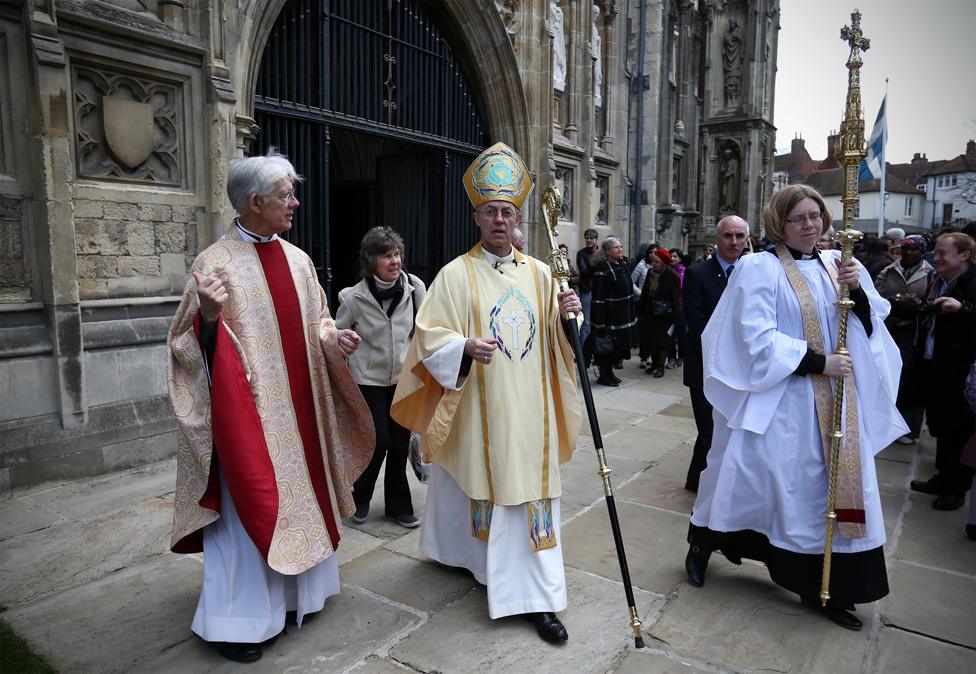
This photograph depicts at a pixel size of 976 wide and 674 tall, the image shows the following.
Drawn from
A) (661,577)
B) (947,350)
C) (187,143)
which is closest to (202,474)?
(661,577)

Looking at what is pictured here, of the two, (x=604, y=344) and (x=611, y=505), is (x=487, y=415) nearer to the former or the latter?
(x=611, y=505)

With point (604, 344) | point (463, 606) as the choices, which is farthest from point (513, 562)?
point (604, 344)

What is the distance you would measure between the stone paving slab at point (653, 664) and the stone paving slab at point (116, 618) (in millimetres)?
1810

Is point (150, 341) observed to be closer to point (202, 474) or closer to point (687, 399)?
point (202, 474)

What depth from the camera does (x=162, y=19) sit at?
4.96 meters

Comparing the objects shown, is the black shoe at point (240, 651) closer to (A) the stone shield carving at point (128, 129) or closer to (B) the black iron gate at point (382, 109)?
(A) the stone shield carving at point (128, 129)

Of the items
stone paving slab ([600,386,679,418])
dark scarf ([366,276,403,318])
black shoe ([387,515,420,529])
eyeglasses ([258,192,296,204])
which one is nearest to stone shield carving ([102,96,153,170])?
dark scarf ([366,276,403,318])

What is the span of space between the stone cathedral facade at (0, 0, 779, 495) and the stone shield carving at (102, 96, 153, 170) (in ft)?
0.04

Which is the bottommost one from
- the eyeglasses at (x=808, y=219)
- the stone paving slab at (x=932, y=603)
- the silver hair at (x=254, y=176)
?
the stone paving slab at (x=932, y=603)

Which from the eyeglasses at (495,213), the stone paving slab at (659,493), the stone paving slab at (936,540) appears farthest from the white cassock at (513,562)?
the stone paving slab at (936,540)

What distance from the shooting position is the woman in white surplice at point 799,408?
292cm

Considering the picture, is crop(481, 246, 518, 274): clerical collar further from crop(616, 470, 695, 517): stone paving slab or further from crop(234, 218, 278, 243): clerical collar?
crop(616, 470, 695, 517): stone paving slab

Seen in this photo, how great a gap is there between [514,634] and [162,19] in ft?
15.9

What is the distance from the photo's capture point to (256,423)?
2.57 meters
